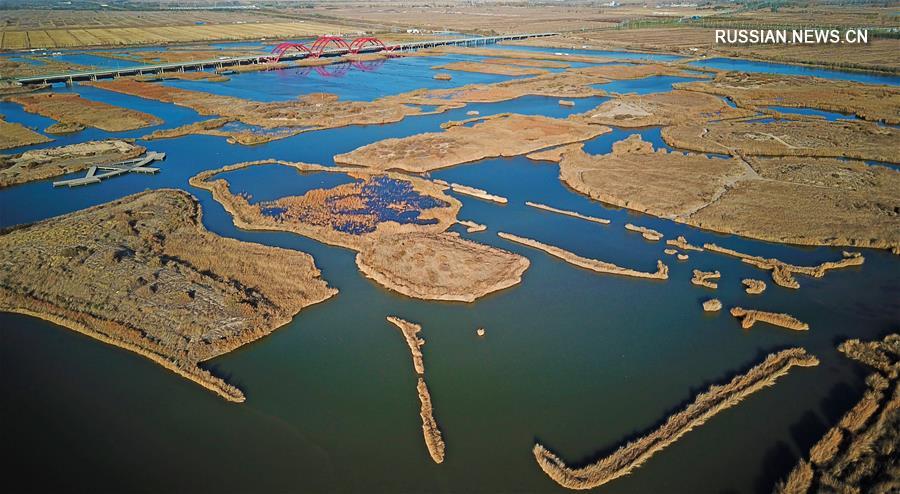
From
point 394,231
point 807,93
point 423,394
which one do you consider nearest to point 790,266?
point 423,394

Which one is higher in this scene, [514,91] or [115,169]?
[514,91]

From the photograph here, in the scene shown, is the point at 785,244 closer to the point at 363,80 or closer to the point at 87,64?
the point at 363,80

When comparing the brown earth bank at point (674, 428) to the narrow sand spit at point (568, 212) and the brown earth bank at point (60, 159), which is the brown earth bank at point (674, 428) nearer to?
the narrow sand spit at point (568, 212)

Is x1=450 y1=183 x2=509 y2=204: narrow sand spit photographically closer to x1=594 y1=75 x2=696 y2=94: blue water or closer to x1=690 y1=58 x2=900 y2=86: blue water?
x1=594 y1=75 x2=696 y2=94: blue water

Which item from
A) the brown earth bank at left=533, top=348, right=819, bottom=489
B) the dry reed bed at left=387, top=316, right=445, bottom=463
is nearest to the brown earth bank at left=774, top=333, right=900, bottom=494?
the brown earth bank at left=533, top=348, right=819, bottom=489

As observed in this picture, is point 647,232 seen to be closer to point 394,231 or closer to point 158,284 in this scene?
point 394,231

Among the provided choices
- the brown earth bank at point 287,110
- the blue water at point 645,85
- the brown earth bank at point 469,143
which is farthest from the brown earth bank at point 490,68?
the brown earth bank at point 469,143
